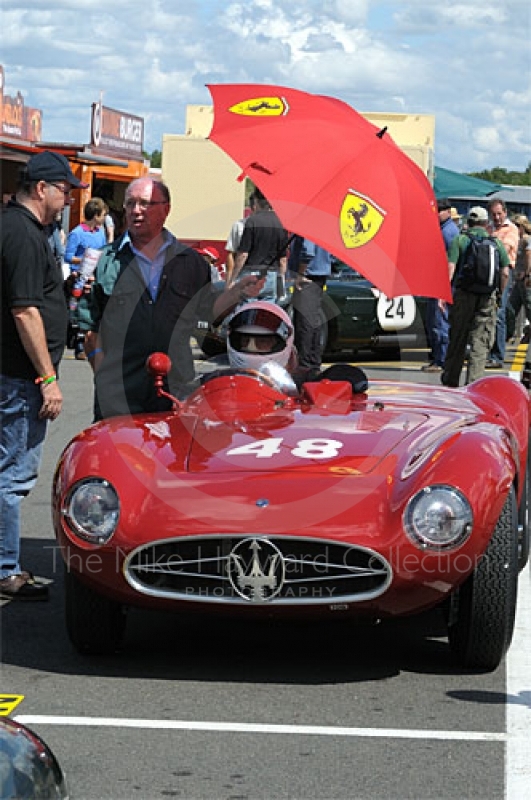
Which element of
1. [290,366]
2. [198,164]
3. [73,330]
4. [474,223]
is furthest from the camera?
[198,164]

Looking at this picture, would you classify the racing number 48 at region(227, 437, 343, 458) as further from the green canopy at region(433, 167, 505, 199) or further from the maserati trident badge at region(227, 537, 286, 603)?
the green canopy at region(433, 167, 505, 199)

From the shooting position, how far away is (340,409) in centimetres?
664

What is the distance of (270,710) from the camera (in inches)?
207

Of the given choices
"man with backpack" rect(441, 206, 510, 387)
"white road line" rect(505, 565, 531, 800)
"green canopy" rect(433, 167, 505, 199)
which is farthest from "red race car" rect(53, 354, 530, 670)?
"green canopy" rect(433, 167, 505, 199)

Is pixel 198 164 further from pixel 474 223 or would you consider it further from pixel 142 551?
pixel 142 551

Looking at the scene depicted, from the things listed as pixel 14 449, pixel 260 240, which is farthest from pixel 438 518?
pixel 260 240

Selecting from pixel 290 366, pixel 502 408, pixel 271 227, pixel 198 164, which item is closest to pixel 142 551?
pixel 290 366

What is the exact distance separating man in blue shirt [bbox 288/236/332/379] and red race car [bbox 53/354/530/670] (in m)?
6.12

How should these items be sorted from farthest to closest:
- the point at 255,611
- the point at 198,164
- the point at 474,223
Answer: the point at 198,164 → the point at 474,223 → the point at 255,611

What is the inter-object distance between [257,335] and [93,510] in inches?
62.7

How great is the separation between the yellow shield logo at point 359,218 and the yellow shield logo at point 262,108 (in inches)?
28.6

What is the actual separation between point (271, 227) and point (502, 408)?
18.9ft

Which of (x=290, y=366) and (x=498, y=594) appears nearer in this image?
(x=498, y=594)

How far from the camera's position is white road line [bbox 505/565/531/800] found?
453cm
